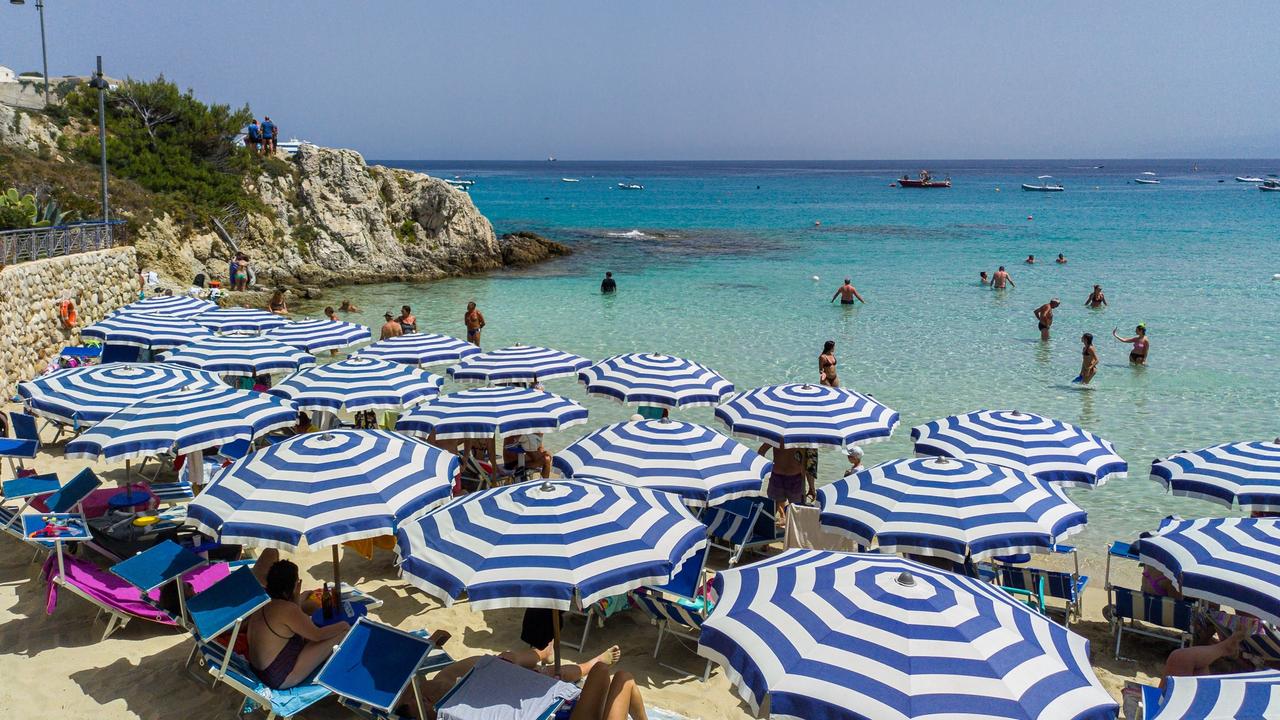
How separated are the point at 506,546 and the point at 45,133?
34120mm

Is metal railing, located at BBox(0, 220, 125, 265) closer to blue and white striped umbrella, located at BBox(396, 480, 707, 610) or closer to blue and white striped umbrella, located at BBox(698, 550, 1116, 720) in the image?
blue and white striped umbrella, located at BBox(396, 480, 707, 610)

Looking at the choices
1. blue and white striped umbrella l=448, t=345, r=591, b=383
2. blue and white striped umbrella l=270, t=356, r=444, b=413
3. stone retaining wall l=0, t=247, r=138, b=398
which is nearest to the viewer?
blue and white striped umbrella l=270, t=356, r=444, b=413

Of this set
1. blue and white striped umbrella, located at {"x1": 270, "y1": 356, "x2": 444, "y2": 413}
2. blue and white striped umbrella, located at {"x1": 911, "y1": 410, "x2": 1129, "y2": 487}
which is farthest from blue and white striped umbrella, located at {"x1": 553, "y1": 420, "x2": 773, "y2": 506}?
blue and white striped umbrella, located at {"x1": 270, "y1": 356, "x2": 444, "y2": 413}

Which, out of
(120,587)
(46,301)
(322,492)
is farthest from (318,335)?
(322,492)

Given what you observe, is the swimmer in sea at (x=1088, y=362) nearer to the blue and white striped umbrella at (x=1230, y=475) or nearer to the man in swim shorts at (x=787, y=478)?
the blue and white striped umbrella at (x=1230, y=475)

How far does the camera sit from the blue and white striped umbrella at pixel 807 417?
9.18m

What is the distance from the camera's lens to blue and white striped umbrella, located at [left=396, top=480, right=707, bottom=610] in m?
5.18

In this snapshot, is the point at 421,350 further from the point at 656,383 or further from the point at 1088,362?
the point at 1088,362

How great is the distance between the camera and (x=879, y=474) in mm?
7344

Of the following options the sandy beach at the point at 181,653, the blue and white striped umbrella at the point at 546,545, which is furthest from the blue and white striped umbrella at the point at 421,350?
the blue and white striped umbrella at the point at 546,545

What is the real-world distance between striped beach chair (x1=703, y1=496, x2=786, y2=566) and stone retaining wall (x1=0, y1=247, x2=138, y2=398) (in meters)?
12.3

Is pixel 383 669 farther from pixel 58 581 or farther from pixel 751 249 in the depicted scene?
Result: pixel 751 249

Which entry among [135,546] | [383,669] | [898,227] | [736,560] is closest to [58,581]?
[135,546]

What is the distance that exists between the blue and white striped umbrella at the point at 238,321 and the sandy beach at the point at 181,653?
6.74 m
